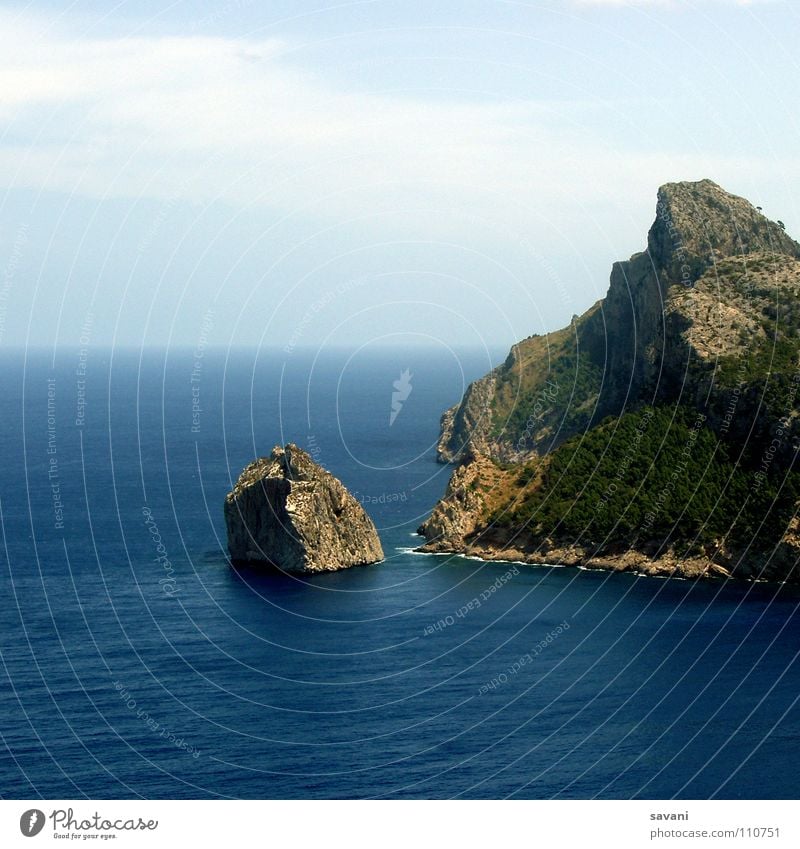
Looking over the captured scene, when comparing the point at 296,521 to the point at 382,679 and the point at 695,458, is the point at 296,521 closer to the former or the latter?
the point at 382,679

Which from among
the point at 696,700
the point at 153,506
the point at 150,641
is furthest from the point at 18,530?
the point at 696,700

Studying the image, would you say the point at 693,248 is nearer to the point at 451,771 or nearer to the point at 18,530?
the point at 18,530
